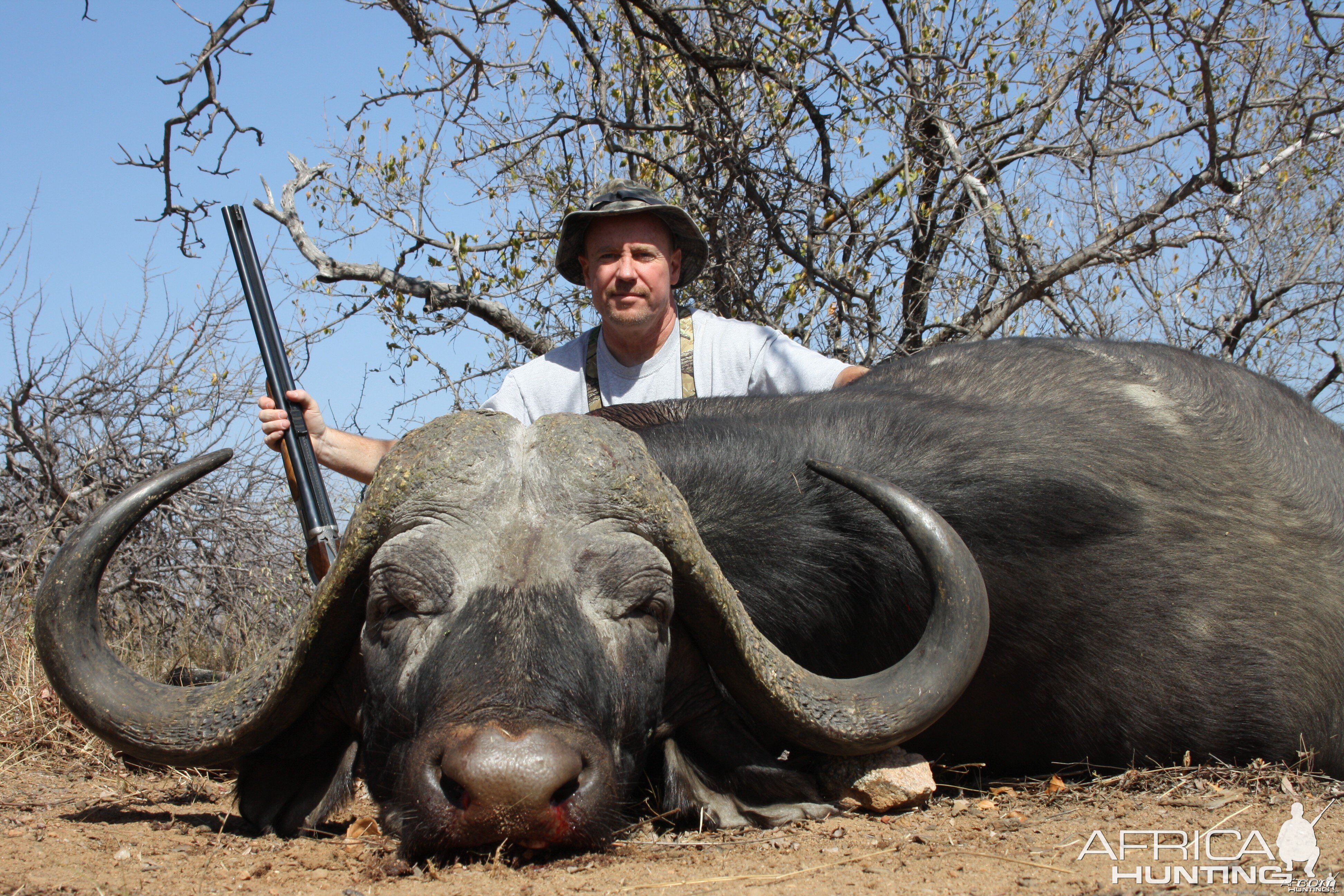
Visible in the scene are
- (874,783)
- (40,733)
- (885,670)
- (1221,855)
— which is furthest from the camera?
(40,733)

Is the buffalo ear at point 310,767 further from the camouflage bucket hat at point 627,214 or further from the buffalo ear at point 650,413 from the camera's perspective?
the camouflage bucket hat at point 627,214

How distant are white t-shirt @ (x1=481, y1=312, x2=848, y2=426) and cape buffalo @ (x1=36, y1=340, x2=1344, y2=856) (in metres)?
1.34

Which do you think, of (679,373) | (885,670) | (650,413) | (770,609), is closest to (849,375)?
(679,373)

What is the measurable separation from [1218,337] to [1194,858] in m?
7.28

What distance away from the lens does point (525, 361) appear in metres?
8.00

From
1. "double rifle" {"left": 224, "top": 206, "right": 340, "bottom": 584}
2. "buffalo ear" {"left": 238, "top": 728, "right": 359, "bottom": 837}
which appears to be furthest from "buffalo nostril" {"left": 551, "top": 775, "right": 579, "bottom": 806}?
"double rifle" {"left": 224, "top": 206, "right": 340, "bottom": 584}

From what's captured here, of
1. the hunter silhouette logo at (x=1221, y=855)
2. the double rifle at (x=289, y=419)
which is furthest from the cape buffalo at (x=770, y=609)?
the double rifle at (x=289, y=419)

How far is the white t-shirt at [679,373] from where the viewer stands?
5.24 meters

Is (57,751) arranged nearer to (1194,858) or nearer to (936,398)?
(936,398)

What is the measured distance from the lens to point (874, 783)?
3.07 meters

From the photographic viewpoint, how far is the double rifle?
14.4ft

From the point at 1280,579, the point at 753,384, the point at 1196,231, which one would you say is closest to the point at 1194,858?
the point at 1280,579

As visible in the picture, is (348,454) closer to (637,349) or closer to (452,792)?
(637,349)

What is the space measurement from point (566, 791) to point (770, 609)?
1078mm
